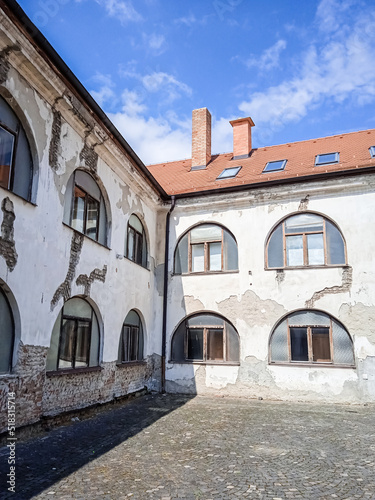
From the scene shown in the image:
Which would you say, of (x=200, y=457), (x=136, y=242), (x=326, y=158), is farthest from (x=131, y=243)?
(x=200, y=457)

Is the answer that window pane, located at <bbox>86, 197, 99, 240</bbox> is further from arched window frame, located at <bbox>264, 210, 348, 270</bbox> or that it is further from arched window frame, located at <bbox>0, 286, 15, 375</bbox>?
arched window frame, located at <bbox>264, 210, 348, 270</bbox>

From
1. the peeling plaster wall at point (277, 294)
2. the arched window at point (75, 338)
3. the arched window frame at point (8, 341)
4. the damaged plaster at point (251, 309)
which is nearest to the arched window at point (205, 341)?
the peeling plaster wall at point (277, 294)

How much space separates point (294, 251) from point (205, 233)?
286cm

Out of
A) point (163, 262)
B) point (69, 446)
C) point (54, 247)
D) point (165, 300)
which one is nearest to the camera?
point (69, 446)

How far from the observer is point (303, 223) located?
1205 centimetres

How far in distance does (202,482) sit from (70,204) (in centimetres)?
605

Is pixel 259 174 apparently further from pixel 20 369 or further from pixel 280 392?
pixel 20 369

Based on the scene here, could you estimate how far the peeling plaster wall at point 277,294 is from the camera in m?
11.0

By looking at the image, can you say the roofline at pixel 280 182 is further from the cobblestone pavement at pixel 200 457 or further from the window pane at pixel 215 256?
the cobblestone pavement at pixel 200 457

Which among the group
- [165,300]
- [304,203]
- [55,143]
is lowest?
[165,300]

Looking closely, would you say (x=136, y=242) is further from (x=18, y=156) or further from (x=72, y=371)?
(x=18, y=156)

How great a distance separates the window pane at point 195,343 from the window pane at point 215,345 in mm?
261

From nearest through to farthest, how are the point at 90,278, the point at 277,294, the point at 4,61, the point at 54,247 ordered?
the point at 4,61, the point at 54,247, the point at 90,278, the point at 277,294

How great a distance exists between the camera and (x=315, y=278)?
11.5 meters
